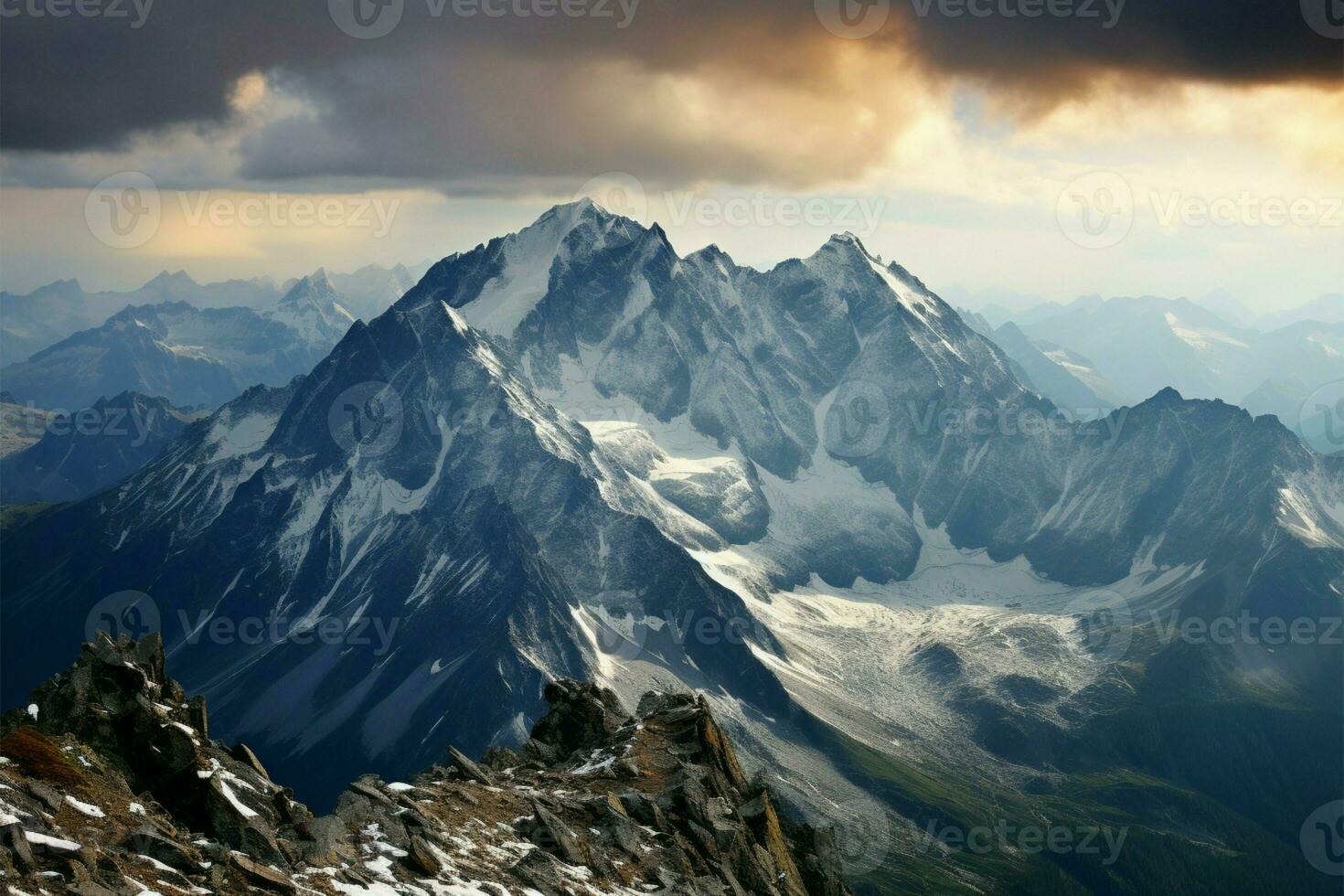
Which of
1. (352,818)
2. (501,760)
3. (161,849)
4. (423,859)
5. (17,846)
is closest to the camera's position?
(17,846)

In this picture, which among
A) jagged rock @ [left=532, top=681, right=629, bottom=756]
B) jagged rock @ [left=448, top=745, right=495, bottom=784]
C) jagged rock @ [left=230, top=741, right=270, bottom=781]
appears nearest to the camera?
jagged rock @ [left=230, top=741, right=270, bottom=781]

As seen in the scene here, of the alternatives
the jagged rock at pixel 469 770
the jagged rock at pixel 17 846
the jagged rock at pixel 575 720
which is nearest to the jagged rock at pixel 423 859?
the jagged rock at pixel 17 846

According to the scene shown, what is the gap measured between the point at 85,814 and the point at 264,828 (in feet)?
27.8

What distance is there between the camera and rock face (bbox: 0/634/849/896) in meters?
53.5

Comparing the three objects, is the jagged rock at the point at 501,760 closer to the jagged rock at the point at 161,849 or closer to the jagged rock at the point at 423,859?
the jagged rock at the point at 423,859

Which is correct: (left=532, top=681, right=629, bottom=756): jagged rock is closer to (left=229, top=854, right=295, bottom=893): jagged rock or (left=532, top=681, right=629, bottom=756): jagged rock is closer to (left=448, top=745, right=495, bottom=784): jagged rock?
(left=448, top=745, right=495, bottom=784): jagged rock

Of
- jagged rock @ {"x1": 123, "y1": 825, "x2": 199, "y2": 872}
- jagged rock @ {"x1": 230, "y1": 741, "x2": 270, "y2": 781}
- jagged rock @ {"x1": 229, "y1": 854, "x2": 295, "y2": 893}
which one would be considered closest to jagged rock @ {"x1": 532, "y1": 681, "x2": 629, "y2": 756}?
jagged rock @ {"x1": 230, "y1": 741, "x2": 270, "y2": 781}

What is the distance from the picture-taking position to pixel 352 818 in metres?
66.9

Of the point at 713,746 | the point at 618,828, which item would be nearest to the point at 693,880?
the point at 618,828

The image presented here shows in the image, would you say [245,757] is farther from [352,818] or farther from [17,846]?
[17,846]

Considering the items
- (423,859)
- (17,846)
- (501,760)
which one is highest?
(17,846)

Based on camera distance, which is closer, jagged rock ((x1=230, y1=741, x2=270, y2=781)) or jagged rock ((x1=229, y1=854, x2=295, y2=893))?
jagged rock ((x1=229, y1=854, x2=295, y2=893))

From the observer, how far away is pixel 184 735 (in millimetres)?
67000

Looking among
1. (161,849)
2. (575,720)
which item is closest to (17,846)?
(161,849)
